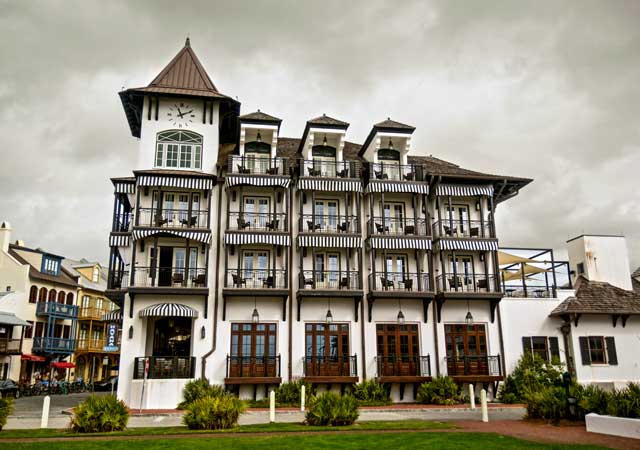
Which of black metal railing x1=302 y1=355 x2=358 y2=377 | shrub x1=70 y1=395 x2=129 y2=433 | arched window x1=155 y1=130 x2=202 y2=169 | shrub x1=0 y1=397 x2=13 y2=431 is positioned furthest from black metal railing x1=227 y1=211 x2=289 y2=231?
shrub x1=0 y1=397 x2=13 y2=431

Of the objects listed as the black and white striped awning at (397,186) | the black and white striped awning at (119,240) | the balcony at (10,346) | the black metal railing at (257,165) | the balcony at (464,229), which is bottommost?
the balcony at (10,346)

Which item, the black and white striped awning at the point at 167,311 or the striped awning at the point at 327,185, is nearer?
the black and white striped awning at the point at 167,311

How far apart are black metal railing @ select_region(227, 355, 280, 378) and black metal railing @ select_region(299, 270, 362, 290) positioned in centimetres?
412

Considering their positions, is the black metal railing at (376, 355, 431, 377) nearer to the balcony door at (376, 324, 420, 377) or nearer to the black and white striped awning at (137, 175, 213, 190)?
the balcony door at (376, 324, 420, 377)

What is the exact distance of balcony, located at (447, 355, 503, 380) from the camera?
28609 millimetres

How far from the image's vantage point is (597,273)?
108 ft

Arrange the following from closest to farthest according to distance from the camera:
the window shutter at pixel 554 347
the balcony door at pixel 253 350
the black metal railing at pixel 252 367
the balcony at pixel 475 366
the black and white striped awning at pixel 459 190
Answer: the black metal railing at pixel 252 367
the balcony door at pixel 253 350
the balcony at pixel 475 366
the window shutter at pixel 554 347
the black and white striped awning at pixel 459 190

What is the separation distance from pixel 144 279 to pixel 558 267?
22979 millimetres

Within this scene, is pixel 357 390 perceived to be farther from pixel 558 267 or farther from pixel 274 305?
pixel 558 267

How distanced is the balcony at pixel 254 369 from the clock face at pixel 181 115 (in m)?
12.3

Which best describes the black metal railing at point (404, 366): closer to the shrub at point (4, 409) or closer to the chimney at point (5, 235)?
the shrub at point (4, 409)

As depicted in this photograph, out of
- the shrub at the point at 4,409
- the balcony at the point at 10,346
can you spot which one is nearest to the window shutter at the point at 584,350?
the shrub at the point at 4,409

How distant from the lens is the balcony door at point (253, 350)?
26828mm

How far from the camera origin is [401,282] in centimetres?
2994
